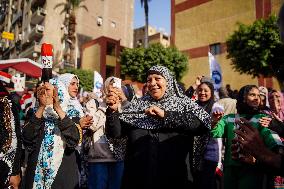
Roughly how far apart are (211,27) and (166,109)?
24133mm

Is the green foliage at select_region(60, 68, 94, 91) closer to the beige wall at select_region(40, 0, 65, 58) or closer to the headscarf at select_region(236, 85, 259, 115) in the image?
the beige wall at select_region(40, 0, 65, 58)

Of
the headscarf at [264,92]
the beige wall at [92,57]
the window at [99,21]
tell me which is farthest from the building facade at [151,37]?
the headscarf at [264,92]

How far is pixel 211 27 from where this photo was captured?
25984mm

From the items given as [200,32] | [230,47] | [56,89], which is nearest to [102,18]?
[200,32]

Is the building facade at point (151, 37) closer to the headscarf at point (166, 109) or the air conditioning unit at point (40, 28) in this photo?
the air conditioning unit at point (40, 28)

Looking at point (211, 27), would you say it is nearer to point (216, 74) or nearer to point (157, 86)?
point (216, 74)

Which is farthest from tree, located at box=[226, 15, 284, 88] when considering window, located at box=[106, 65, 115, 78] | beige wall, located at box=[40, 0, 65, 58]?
beige wall, located at box=[40, 0, 65, 58]

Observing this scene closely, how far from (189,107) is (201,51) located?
24.1 m

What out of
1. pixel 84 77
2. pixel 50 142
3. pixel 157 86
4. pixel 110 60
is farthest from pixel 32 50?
pixel 157 86

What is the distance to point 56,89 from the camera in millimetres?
3539

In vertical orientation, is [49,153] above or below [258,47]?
below

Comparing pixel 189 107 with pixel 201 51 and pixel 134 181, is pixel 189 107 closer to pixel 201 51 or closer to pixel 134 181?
pixel 134 181

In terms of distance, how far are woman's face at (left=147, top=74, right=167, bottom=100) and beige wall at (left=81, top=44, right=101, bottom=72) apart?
29465 mm

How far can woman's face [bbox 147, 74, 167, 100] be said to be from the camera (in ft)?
10.6
